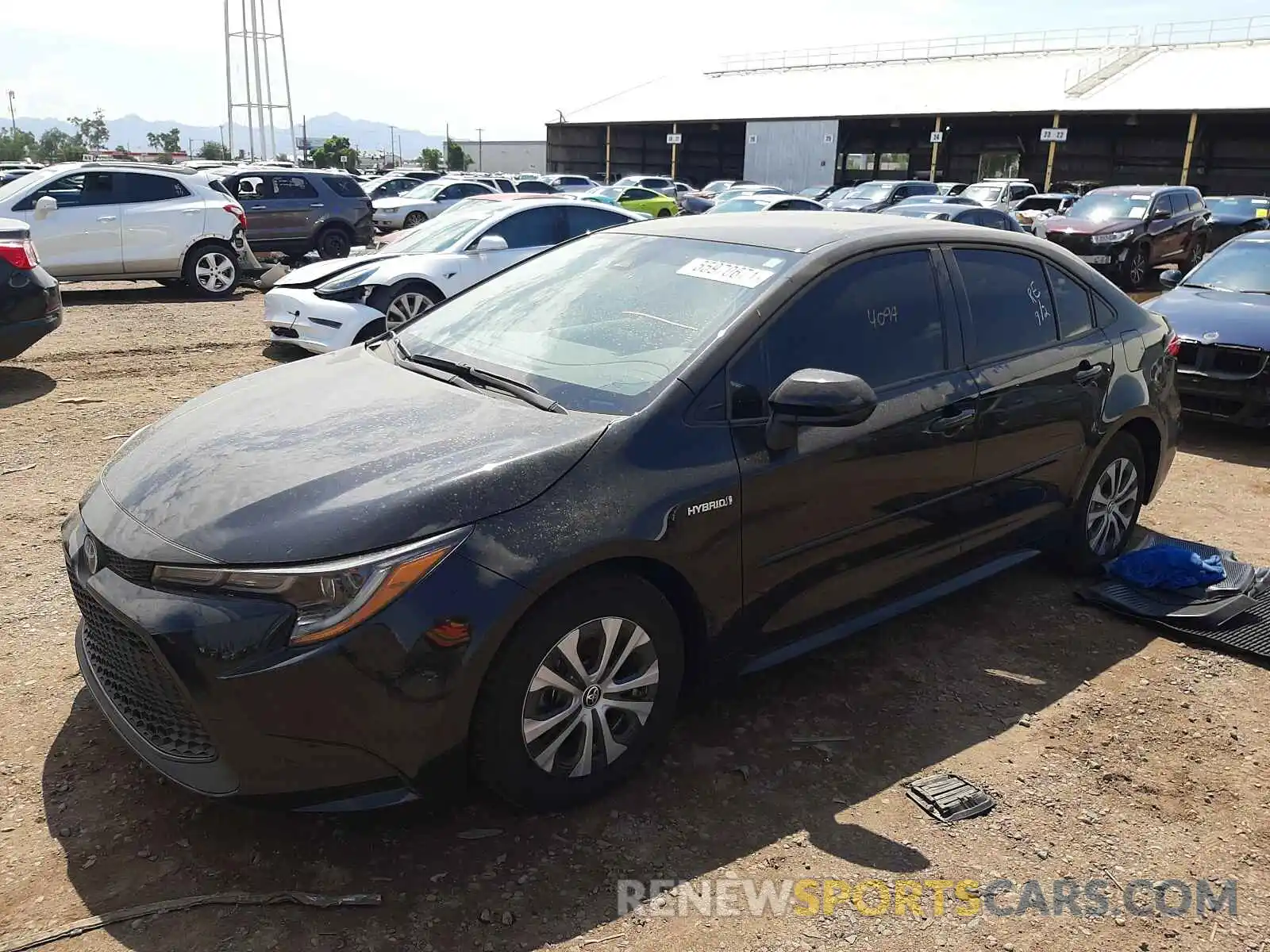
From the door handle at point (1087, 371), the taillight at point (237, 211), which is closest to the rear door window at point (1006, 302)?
the door handle at point (1087, 371)

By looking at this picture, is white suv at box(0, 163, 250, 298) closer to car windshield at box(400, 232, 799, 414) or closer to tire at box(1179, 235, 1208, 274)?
car windshield at box(400, 232, 799, 414)

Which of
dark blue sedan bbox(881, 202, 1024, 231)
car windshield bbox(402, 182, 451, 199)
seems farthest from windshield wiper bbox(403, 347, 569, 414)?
car windshield bbox(402, 182, 451, 199)

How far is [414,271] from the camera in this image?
886 centimetres

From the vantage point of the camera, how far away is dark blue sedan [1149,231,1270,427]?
7055 mm

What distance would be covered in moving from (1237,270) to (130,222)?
12.6 m

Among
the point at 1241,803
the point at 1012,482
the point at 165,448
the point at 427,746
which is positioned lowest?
the point at 1241,803

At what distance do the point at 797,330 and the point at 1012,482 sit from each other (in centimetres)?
139

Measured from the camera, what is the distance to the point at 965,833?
291 centimetres

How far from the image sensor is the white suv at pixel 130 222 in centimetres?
1213

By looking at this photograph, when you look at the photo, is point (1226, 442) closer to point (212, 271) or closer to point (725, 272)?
point (725, 272)

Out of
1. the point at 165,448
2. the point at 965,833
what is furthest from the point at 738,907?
the point at 165,448

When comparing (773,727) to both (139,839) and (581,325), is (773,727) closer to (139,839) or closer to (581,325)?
(581,325)

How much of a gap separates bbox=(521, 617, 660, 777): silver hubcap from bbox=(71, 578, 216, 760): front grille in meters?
0.85

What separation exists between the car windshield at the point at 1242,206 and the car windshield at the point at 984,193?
5.54 meters
